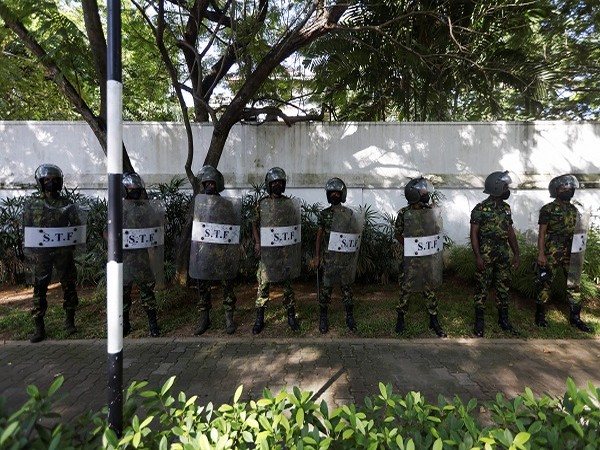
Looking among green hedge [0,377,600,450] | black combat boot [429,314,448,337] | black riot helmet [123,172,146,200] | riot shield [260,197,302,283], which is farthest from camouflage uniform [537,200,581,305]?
black riot helmet [123,172,146,200]

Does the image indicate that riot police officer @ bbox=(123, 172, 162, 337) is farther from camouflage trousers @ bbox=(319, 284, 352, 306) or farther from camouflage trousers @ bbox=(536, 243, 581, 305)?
camouflage trousers @ bbox=(536, 243, 581, 305)

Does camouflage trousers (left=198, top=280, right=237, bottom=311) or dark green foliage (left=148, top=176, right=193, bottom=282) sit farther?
dark green foliage (left=148, top=176, right=193, bottom=282)

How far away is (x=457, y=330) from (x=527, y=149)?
4.53 meters

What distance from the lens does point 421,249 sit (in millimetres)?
4328

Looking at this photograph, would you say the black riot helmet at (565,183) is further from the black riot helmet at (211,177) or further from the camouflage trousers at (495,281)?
the black riot helmet at (211,177)

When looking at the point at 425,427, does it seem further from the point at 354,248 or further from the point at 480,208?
the point at 480,208

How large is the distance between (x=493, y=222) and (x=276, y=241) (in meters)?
2.64

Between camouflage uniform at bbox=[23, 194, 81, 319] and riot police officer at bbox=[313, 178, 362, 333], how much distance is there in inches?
120

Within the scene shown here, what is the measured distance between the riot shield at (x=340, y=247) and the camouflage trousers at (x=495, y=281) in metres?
1.61

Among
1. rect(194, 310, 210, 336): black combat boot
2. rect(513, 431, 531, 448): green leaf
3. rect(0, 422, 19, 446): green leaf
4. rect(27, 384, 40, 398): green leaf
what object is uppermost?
rect(0, 422, 19, 446): green leaf

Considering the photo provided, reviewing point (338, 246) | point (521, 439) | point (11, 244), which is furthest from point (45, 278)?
point (521, 439)

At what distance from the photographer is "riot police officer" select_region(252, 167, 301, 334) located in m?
4.46

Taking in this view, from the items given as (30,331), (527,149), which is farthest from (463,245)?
(30,331)

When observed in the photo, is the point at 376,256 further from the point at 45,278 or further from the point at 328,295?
the point at 45,278
